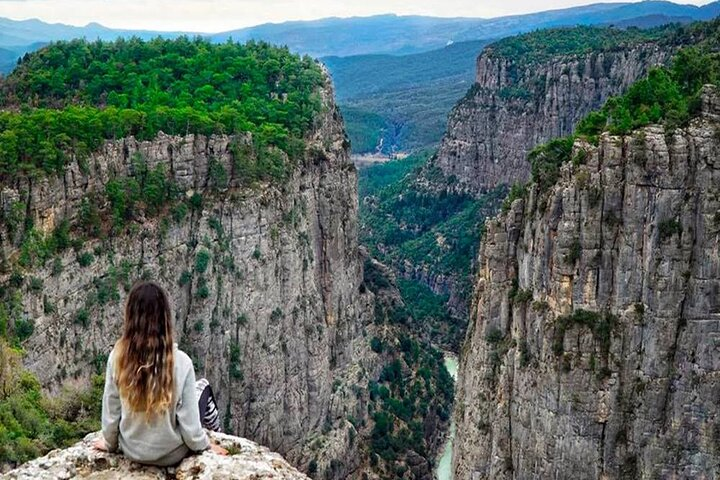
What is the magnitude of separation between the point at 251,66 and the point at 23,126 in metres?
21.9

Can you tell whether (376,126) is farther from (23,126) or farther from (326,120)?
(23,126)

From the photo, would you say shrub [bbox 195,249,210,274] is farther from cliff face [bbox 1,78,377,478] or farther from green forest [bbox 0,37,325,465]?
green forest [bbox 0,37,325,465]

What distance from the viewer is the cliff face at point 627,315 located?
32.0 meters

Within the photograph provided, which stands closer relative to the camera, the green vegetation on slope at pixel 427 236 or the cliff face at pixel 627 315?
the cliff face at pixel 627 315

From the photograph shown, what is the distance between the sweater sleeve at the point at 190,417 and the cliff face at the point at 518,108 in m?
80.0

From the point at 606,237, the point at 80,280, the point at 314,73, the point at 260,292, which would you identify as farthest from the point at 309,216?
the point at 606,237

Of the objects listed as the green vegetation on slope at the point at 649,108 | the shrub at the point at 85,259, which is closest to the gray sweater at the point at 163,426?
the green vegetation on slope at the point at 649,108

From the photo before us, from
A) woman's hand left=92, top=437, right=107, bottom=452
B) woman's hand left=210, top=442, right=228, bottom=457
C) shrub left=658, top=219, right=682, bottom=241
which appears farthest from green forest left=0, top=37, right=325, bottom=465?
shrub left=658, top=219, right=682, bottom=241

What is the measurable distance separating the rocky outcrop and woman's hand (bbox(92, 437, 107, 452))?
50 millimetres

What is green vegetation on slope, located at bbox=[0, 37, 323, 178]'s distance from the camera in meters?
40.9

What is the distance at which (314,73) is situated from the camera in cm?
6091

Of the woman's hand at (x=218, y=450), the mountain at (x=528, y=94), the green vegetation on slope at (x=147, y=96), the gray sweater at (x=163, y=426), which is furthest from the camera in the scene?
the mountain at (x=528, y=94)

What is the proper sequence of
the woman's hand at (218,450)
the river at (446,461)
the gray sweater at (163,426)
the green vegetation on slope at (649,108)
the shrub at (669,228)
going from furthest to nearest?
the river at (446,461) < the green vegetation on slope at (649,108) < the shrub at (669,228) < the woman's hand at (218,450) < the gray sweater at (163,426)

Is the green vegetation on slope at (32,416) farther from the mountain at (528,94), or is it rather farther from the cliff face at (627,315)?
the mountain at (528,94)
